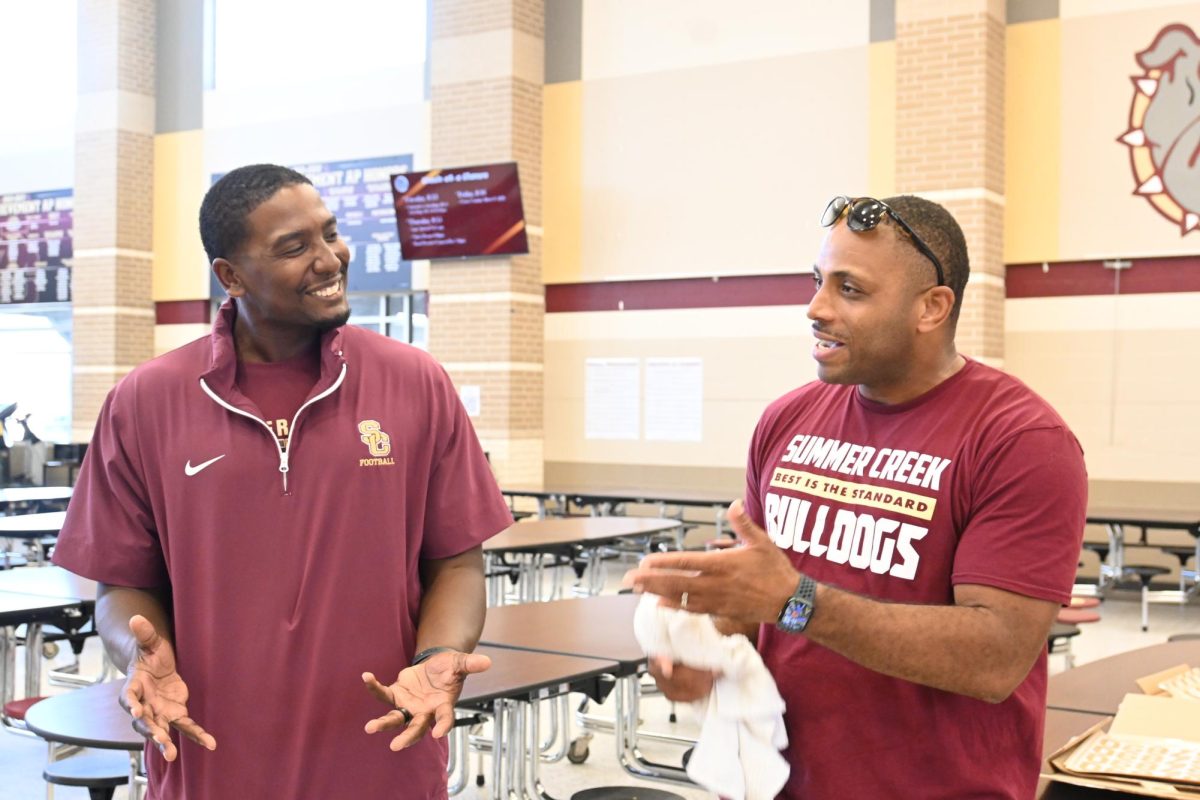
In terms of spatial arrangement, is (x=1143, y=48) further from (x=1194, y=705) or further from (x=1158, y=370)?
(x=1194, y=705)

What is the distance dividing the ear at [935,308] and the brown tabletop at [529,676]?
5.47ft

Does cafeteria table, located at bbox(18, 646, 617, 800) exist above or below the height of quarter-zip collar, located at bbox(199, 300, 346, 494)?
below

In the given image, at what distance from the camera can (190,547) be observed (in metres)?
1.78

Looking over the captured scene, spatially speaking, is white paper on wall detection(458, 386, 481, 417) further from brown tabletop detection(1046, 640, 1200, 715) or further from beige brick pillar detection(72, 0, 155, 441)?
brown tabletop detection(1046, 640, 1200, 715)

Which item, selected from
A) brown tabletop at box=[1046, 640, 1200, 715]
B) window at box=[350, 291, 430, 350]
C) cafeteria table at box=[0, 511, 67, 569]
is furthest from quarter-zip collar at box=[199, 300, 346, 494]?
window at box=[350, 291, 430, 350]

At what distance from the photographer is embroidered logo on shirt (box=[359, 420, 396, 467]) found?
5.95ft

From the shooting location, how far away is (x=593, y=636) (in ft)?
12.6

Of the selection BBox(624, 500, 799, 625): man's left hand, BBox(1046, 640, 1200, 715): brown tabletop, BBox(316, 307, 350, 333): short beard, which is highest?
BBox(316, 307, 350, 333): short beard

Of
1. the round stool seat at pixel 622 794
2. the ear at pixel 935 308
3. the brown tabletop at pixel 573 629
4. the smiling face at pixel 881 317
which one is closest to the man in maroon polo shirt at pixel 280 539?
the smiling face at pixel 881 317

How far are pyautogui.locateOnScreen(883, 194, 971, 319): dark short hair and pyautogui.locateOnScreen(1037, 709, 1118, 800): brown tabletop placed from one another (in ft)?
2.71

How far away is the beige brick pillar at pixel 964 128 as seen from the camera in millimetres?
9172

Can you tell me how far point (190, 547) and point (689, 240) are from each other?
30.8 ft

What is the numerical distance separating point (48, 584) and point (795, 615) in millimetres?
4120

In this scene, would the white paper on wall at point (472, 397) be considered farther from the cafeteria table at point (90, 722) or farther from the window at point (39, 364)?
the cafeteria table at point (90, 722)
